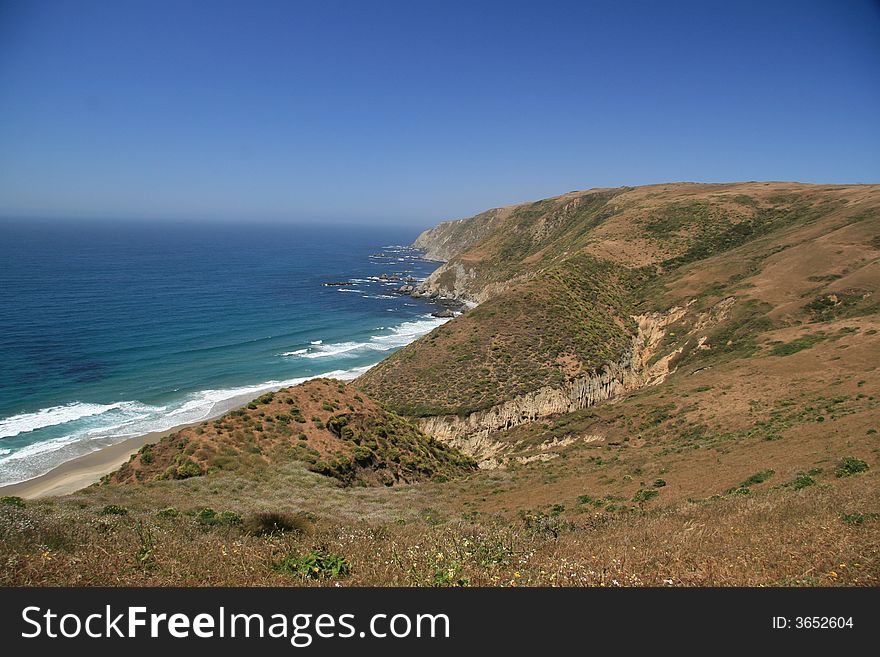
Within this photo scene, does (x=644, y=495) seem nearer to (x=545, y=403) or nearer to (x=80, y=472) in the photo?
(x=545, y=403)

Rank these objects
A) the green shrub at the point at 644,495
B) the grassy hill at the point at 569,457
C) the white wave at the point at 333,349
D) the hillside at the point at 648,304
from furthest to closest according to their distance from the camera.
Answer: the white wave at the point at 333,349
the hillside at the point at 648,304
the green shrub at the point at 644,495
the grassy hill at the point at 569,457

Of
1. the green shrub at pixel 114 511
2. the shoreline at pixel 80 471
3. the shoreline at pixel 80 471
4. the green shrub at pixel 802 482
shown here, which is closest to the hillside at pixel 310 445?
the green shrub at pixel 114 511

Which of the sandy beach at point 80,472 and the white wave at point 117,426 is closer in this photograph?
the sandy beach at point 80,472

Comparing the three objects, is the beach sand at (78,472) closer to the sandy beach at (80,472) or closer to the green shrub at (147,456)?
the sandy beach at (80,472)

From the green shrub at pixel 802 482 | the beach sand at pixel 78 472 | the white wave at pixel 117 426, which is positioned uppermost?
the green shrub at pixel 802 482

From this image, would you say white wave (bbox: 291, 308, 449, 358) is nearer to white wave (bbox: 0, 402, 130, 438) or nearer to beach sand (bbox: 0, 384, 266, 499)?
white wave (bbox: 0, 402, 130, 438)

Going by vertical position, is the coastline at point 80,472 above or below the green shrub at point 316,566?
below

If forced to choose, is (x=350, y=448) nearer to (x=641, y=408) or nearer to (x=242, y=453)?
(x=242, y=453)
